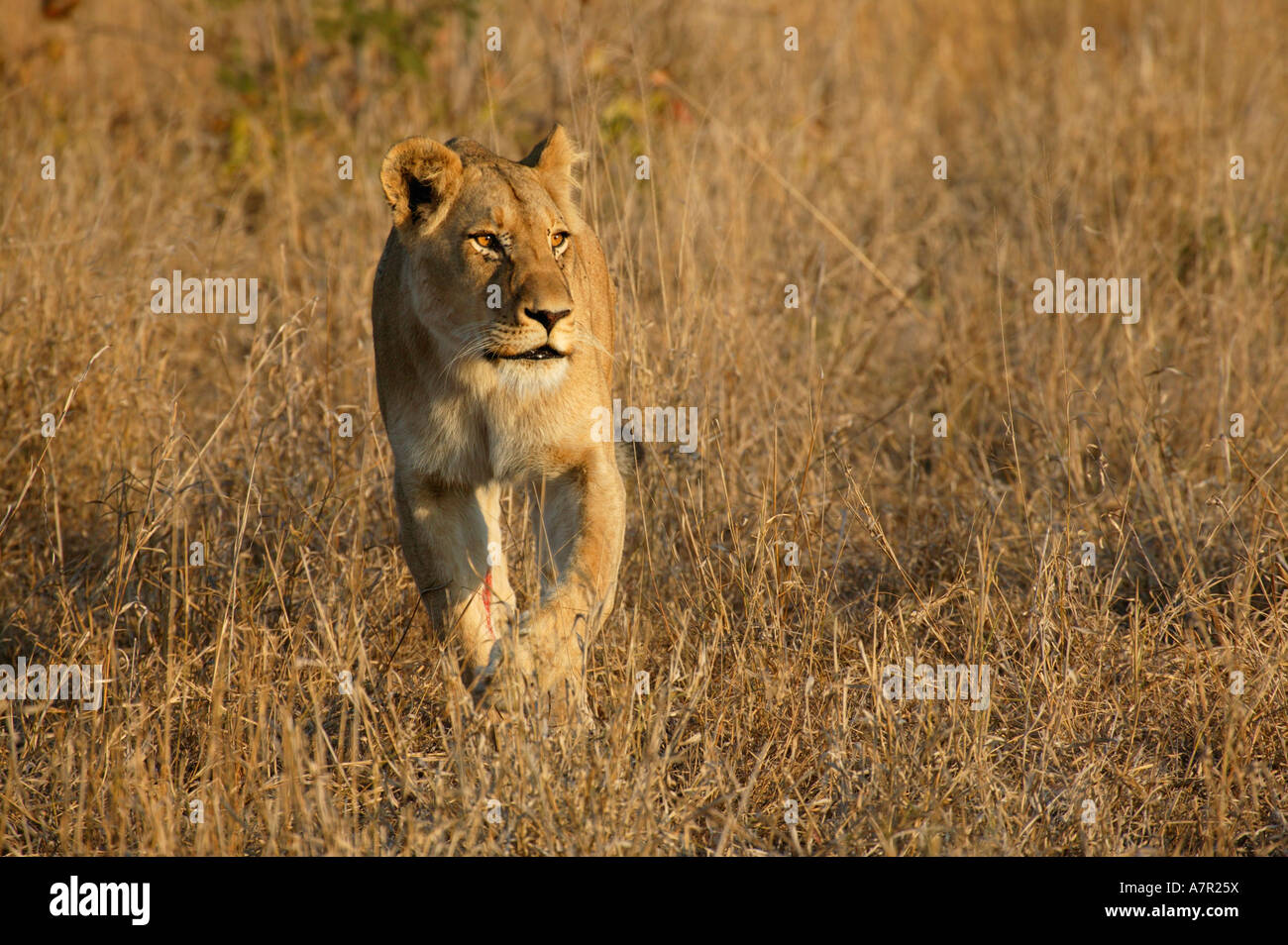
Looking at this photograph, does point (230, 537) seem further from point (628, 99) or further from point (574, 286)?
point (628, 99)

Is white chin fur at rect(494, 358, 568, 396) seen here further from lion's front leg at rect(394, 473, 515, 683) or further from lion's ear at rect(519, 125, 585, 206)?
lion's ear at rect(519, 125, 585, 206)

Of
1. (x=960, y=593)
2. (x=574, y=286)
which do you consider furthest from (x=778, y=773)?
(x=574, y=286)

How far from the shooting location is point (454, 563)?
3.88 m

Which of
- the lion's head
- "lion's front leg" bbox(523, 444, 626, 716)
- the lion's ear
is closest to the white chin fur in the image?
the lion's head

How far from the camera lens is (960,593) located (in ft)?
14.0

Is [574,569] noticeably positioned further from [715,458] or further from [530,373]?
[715,458]

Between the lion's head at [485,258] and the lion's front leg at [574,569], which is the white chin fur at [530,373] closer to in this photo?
the lion's head at [485,258]

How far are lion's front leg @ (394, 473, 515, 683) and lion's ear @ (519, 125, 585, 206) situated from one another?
951mm

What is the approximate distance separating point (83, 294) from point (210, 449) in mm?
963

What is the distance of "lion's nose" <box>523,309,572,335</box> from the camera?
348cm

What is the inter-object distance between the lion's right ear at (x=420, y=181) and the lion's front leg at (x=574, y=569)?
849 millimetres

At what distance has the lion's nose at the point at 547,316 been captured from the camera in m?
3.48

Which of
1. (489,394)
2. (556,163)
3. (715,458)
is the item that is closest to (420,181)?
(556,163)

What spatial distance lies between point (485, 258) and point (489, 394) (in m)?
0.41
